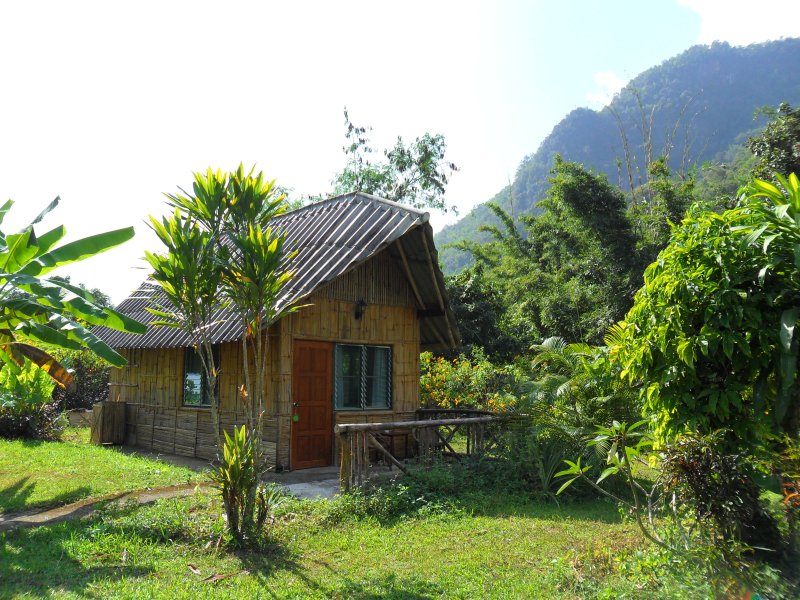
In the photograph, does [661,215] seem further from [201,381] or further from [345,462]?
[345,462]

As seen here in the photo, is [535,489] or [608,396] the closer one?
[535,489]

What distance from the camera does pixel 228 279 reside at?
621 cm

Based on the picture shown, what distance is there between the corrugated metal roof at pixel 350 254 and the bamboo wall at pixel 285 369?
435 mm

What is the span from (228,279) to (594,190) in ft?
49.2

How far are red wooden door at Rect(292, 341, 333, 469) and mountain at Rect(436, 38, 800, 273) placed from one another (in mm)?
50341

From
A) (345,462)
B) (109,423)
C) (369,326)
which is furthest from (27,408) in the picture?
(345,462)

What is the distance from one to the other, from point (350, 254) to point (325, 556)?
17.5 ft

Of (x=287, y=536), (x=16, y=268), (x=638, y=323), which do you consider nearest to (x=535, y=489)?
(x=287, y=536)

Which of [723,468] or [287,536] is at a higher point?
[723,468]

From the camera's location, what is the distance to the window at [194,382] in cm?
1144

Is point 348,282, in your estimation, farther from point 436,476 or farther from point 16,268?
point 16,268

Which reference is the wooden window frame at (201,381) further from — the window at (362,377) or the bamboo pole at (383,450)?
the bamboo pole at (383,450)

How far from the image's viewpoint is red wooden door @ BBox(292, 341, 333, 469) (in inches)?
397

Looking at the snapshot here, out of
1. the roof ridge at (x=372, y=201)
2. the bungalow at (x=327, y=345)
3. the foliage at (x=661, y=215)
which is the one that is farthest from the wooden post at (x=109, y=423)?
the foliage at (x=661, y=215)
